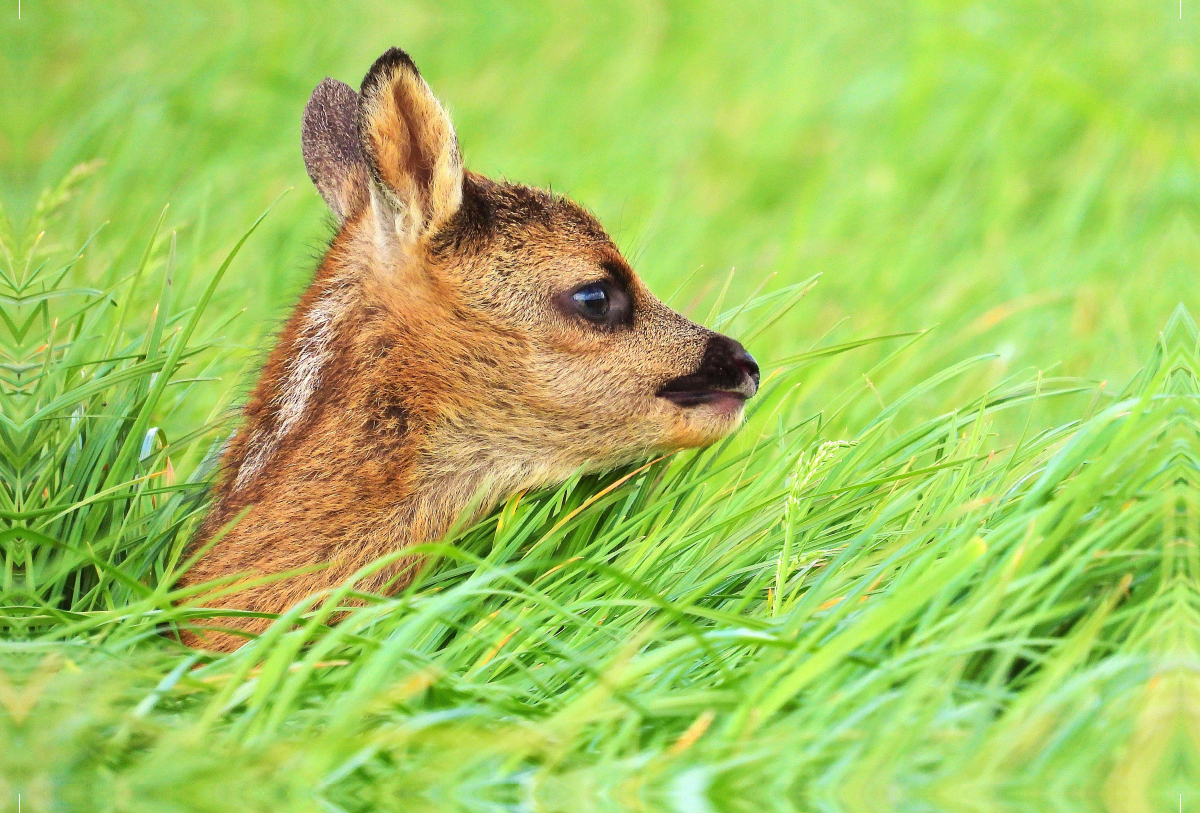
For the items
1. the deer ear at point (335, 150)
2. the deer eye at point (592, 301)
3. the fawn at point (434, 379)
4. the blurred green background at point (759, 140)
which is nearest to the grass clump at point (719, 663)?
the fawn at point (434, 379)

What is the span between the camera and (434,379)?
5004 mm

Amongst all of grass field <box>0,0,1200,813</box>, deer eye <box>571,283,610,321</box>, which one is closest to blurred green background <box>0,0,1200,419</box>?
grass field <box>0,0,1200,813</box>

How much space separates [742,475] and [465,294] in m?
1.29

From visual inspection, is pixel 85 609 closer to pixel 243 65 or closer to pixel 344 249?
pixel 344 249

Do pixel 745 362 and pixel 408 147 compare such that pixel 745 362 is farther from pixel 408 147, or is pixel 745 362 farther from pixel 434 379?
pixel 408 147

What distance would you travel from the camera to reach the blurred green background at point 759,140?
874 cm

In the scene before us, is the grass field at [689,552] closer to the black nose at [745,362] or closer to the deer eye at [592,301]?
the black nose at [745,362]

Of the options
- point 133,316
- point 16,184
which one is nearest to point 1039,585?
point 133,316

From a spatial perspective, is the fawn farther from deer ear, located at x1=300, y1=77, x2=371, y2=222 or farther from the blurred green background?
the blurred green background

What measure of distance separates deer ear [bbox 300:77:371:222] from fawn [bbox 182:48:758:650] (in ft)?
1.82

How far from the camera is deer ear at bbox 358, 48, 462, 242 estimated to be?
491 cm

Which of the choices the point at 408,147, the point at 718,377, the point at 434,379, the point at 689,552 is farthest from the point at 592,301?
the point at 689,552

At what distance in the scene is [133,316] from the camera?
666 centimetres

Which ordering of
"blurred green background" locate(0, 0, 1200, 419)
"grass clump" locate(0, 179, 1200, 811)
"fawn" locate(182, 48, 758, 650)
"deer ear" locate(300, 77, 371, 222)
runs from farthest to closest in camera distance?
"blurred green background" locate(0, 0, 1200, 419)
"deer ear" locate(300, 77, 371, 222)
"fawn" locate(182, 48, 758, 650)
"grass clump" locate(0, 179, 1200, 811)
